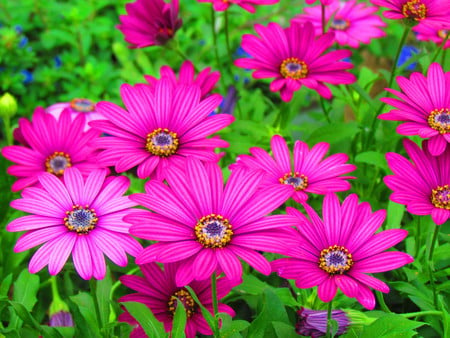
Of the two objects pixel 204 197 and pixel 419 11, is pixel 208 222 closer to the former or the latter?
pixel 204 197

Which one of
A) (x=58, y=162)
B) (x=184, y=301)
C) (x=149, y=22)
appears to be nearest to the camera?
(x=184, y=301)

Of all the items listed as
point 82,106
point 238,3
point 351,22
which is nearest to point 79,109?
point 82,106

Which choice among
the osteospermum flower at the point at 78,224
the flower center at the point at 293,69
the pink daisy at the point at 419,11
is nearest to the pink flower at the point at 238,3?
the flower center at the point at 293,69

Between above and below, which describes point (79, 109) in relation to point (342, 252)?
above

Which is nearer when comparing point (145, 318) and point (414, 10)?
point (145, 318)

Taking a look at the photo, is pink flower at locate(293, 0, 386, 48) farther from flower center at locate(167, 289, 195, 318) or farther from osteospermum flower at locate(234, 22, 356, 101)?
flower center at locate(167, 289, 195, 318)

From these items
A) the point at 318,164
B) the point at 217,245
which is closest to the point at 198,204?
the point at 217,245

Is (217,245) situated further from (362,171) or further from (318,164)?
(362,171)

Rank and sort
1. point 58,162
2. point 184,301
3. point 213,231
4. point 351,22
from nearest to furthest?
1. point 213,231
2. point 184,301
3. point 58,162
4. point 351,22
